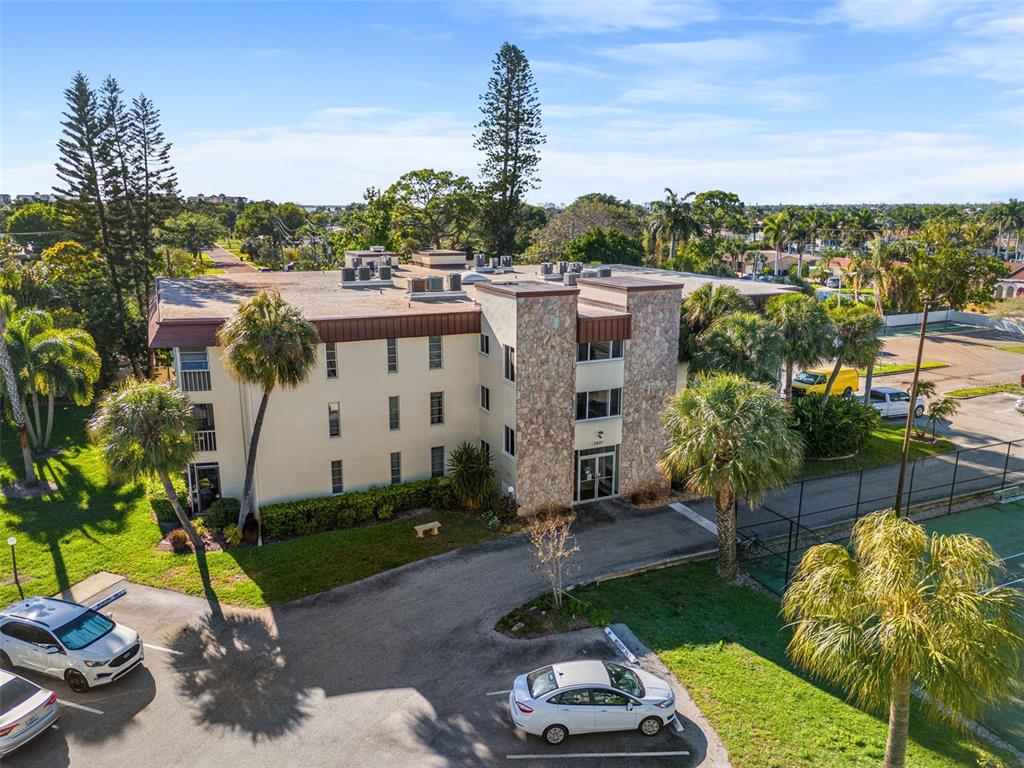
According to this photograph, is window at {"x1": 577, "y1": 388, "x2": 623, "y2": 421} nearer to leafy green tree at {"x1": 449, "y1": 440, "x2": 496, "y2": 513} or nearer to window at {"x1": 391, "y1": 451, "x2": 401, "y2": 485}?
leafy green tree at {"x1": 449, "y1": 440, "x2": 496, "y2": 513}

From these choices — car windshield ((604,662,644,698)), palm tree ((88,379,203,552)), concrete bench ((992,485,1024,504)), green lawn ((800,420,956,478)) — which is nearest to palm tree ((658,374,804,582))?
car windshield ((604,662,644,698))

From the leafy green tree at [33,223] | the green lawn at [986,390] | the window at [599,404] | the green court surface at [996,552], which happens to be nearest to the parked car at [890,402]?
the green lawn at [986,390]

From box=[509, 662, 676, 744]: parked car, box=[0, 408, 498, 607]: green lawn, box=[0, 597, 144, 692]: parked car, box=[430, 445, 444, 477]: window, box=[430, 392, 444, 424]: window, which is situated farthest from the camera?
box=[430, 445, 444, 477]: window

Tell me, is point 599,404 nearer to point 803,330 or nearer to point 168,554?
point 803,330

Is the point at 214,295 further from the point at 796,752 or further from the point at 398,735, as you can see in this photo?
the point at 796,752

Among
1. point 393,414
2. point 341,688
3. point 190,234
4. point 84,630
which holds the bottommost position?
point 341,688

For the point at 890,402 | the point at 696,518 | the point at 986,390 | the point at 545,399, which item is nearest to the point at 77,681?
the point at 545,399

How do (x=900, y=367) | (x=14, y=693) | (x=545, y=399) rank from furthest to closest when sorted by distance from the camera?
(x=900, y=367) < (x=545, y=399) < (x=14, y=693)
